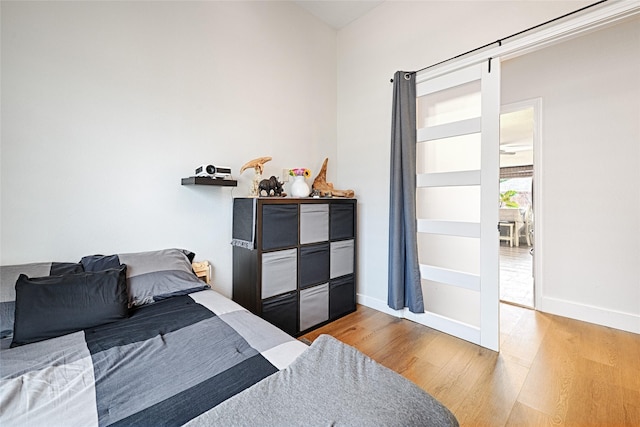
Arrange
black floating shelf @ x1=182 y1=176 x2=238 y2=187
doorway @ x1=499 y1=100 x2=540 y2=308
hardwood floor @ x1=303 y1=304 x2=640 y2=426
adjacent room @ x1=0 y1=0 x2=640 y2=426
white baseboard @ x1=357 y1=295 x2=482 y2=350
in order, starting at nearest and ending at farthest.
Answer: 1. adjacent room @ x1=0 y1=0 x2=640 y2=426
2. hardwood floor @ x1=303 y1=304 x2=640 y2=426
3. black floating shelf @ x1=182 y1=176 x2=238 y2=187
4. white baseboard @ x1=357 y1=295 x2=482 y2=350
5. doorway @ x1=499 y1=100 x2=540 y2=308

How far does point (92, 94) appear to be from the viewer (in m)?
1.74

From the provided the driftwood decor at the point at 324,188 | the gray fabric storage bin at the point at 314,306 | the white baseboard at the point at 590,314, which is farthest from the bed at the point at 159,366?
the white baseboard at the point at 590,314

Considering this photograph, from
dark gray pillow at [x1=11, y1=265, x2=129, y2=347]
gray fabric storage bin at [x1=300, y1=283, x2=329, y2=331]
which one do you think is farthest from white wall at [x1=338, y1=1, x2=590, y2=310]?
dark gray pillow at [x1=11, y1=265, x2=129, y2=347]

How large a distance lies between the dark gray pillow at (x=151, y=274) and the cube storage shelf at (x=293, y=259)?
1.63ft

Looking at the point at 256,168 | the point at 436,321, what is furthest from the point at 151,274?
the point at 436,321

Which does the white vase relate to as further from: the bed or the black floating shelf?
the bed

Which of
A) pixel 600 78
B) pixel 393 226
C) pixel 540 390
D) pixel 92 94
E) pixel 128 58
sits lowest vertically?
pixel 540 390

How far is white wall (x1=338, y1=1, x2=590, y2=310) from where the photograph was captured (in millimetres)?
2344

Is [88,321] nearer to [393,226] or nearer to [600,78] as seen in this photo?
[393,226]

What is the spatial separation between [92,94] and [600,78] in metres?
4.17

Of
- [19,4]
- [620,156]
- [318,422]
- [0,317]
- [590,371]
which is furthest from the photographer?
[620,156]

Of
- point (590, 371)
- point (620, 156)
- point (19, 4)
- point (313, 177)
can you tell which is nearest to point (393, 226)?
point (313, 177)

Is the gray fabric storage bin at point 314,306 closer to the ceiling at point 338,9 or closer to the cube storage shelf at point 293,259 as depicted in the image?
the cube storage shelf at point 293,259

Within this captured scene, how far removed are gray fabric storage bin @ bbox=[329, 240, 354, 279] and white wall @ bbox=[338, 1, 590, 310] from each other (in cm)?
31
